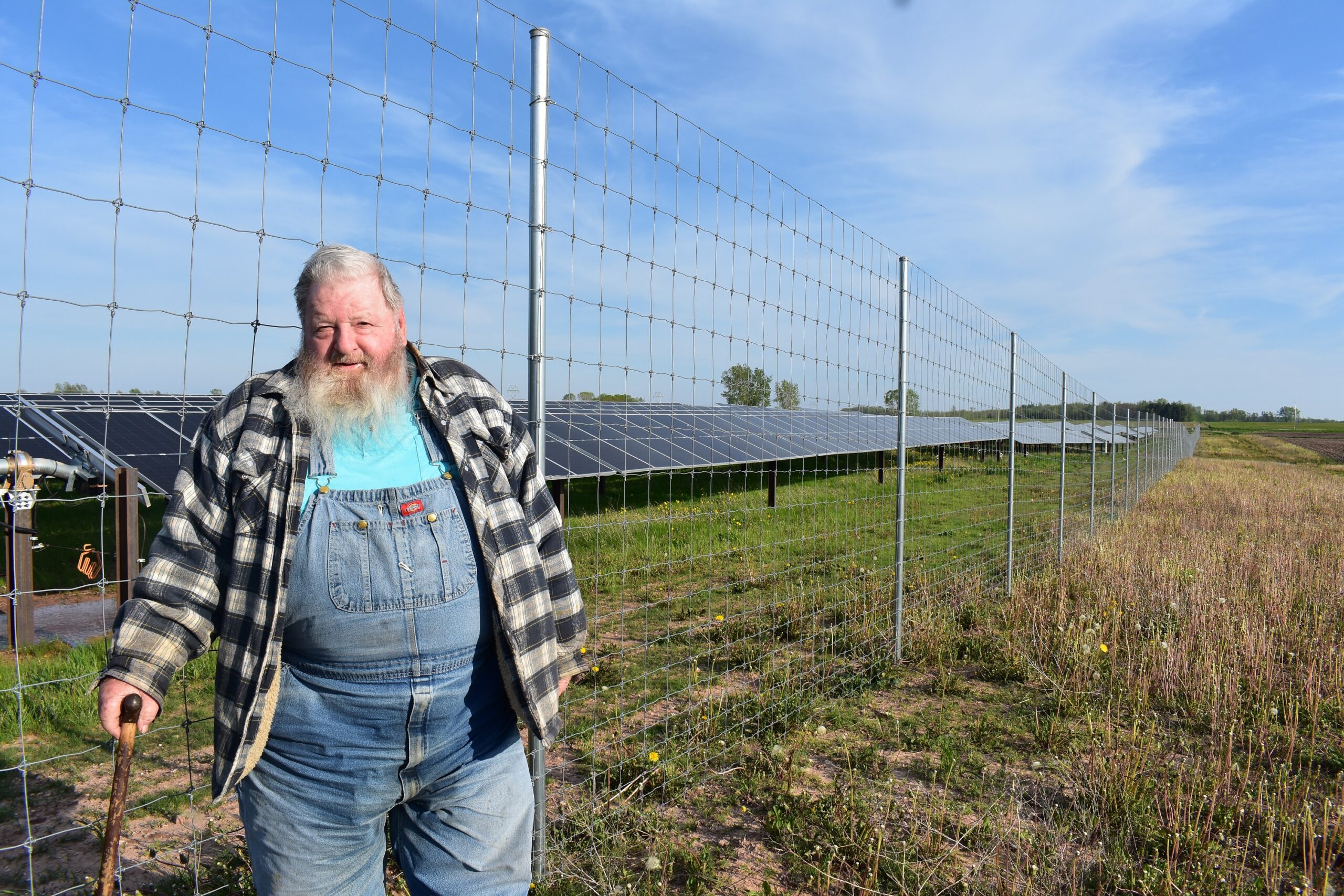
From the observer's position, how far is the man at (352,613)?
1527 mm

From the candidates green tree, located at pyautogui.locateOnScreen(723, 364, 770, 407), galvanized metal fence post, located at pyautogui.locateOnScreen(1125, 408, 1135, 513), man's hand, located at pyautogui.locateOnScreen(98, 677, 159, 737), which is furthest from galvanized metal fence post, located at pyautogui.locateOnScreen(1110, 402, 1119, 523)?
man's hand, located at pyautogui.locateOnScreen(98, 677, 159, 737)

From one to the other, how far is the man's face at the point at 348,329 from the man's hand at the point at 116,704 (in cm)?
71

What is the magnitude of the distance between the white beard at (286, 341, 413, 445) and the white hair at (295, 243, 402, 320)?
13 cm

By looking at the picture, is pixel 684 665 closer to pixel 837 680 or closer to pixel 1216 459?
pixel 837 680

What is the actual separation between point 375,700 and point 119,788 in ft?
1.51

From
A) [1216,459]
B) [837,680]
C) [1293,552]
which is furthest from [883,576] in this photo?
[1216,459]

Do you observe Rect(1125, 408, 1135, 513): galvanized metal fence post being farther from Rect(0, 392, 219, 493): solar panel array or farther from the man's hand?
the man's hand

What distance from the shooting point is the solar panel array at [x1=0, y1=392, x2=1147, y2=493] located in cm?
548

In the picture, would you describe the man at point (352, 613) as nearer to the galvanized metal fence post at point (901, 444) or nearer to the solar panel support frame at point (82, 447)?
the galvanized metal fence post at point (901, 444)

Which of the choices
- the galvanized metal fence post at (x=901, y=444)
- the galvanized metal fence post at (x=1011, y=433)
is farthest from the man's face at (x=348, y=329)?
the galvanized metal fence post at (x=1011, y=433)

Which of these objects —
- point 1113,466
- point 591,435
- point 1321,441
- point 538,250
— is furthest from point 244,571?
point 1321,441

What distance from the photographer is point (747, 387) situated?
11.5 ft

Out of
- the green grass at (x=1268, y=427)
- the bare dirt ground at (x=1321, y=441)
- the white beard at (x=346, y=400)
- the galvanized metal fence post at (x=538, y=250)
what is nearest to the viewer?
the white beard at (x=346, y=400)

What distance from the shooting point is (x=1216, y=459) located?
31781 millimetres
